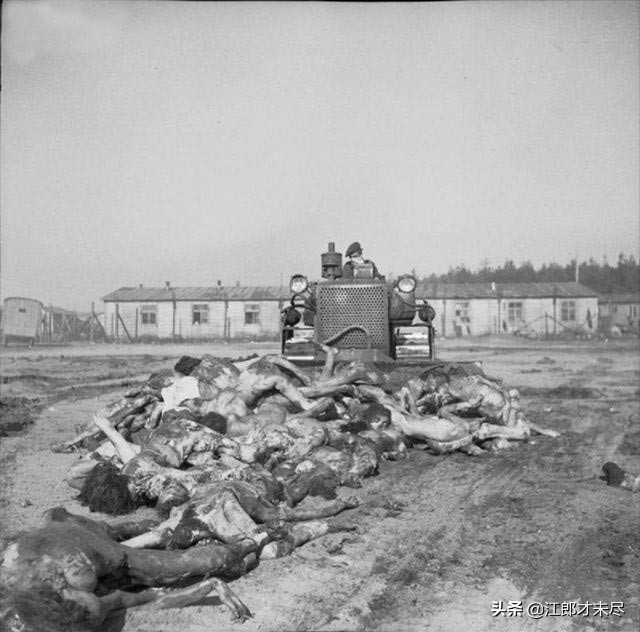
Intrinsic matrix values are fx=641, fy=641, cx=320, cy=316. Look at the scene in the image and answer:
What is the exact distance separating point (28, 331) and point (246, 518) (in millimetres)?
40173

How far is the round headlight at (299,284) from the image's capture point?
40.4ft

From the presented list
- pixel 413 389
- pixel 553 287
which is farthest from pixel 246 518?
pixel 553 287

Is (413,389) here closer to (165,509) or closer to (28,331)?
(165,509)

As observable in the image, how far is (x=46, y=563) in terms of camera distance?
354 centimetres

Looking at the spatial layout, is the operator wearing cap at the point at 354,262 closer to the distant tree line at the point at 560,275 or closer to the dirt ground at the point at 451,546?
the dirt ground at the point at 451,546

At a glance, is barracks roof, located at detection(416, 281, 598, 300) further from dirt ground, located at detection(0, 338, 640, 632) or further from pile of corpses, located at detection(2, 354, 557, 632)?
pile of corpses, located at detection(2, 354, 557, 632)

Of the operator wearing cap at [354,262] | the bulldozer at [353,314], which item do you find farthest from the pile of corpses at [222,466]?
the operator wearing cap at [354,262]

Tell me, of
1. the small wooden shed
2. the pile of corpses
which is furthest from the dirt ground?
the small wooden shed

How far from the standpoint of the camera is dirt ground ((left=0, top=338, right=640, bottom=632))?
4133 millimetres

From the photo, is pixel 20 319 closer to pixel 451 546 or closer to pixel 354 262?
pixel 354 262

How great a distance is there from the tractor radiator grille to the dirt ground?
329 centimetres

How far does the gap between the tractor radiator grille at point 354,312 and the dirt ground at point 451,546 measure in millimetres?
3286

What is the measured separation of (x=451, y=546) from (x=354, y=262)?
8.11 meters

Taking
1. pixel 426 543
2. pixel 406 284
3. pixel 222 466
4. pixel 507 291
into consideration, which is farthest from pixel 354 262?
pixel 507 291
